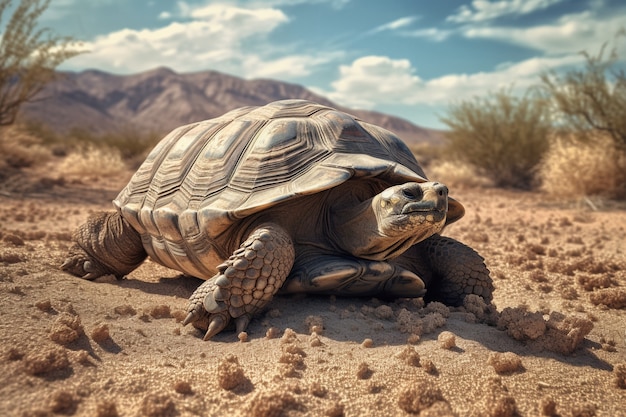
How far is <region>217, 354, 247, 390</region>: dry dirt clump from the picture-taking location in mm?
2227

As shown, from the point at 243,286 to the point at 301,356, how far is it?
23.9 inches

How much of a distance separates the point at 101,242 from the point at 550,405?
365cm

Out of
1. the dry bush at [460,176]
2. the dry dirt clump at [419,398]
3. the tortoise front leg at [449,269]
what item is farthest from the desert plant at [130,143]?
the dry dirt clump at [419,398]

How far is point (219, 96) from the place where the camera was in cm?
10844

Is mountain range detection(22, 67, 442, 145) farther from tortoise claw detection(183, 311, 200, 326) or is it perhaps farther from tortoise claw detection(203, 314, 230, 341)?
tortoise claw detection(203, 314, 230, 341)

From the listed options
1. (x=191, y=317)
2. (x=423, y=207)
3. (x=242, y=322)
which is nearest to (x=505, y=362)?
(x=423, y=207)

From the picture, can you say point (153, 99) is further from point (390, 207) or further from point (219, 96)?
point (390, 207)

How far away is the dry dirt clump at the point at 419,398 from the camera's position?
82.0 inches

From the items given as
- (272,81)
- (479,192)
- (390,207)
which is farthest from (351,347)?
(272,81)

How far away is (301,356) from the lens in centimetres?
251

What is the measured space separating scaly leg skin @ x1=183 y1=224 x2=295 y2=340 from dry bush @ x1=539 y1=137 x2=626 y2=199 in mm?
10147

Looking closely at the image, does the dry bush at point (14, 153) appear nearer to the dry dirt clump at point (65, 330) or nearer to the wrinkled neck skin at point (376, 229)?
the dry dirt clump at point (65, 330)

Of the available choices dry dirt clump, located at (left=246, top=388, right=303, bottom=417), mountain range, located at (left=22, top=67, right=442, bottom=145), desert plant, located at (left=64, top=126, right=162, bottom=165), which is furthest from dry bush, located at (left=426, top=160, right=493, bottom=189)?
mountain range, located at (left=22, top=67, right=442, bottom=145)

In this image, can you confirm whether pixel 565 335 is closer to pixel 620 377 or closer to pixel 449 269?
pixel 620 377
